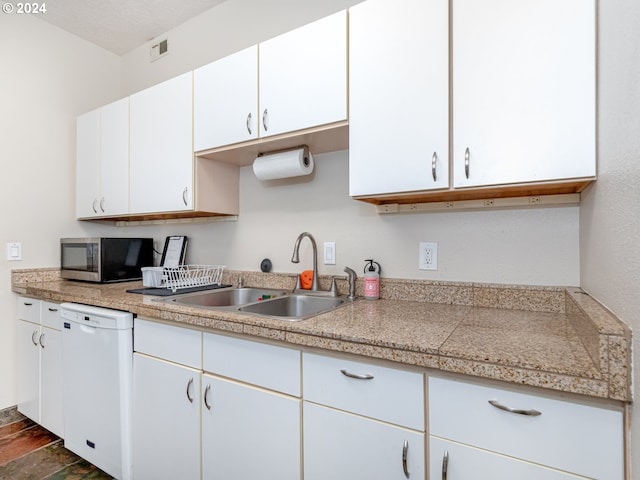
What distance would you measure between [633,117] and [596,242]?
419mm

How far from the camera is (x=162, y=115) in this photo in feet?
6.70

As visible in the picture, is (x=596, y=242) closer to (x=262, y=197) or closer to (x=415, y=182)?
(x=415, y=182)

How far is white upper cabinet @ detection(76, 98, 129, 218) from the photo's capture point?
2.26 m

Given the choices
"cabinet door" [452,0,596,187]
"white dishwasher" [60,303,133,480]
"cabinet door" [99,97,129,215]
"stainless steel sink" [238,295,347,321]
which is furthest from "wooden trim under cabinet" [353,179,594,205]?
"cabinet door" [99,97,129,215]

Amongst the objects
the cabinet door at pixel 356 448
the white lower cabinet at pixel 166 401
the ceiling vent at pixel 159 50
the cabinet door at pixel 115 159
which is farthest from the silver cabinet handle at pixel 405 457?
the ceiling vent at pixel 159 50

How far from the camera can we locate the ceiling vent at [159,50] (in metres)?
2.60

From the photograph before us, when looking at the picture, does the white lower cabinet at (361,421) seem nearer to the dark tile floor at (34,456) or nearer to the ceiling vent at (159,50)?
the dark tile floor at (34,456)

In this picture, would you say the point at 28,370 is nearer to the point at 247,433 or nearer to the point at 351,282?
the point at 247,433

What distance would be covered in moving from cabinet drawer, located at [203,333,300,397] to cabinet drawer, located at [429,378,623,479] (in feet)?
1.50

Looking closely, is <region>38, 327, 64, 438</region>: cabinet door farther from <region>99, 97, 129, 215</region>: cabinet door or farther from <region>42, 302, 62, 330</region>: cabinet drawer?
<region>99, 97, 129, 215</region>: cabinet door

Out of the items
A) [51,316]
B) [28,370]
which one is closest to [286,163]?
[51,316]

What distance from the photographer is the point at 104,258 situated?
224cm

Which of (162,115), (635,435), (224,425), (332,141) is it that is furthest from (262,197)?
(635,435)

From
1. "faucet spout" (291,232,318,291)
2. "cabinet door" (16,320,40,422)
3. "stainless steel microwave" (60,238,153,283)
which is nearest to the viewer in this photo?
"faucet spout" (291,232,318,291)
